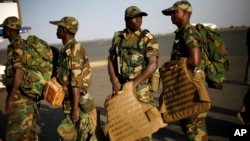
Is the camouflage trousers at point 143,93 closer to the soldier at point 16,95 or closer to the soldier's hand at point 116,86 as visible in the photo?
the soldier's hand at point 116,86

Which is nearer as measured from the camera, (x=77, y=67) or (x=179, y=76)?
(x=179, y=76)

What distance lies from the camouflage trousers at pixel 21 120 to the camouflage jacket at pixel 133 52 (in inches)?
55.0

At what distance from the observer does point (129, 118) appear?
300cm

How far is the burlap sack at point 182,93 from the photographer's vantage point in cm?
282

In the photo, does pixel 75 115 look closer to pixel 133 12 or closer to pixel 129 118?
pixel 129 118

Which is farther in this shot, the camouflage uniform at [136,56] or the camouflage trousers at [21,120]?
the camouflage trousers at [21,120]

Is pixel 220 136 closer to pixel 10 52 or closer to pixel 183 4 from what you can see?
pixel 183 4

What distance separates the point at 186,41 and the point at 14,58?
223cm

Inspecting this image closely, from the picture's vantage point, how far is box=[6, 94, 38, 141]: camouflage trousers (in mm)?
3588

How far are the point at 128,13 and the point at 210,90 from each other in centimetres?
529

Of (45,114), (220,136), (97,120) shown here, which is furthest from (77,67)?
(45,114)

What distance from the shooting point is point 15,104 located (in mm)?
3633

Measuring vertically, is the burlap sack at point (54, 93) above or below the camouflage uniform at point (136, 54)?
below

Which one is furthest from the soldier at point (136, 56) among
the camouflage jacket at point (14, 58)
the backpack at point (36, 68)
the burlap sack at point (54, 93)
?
the camouflage jacket at point (14, 58)
